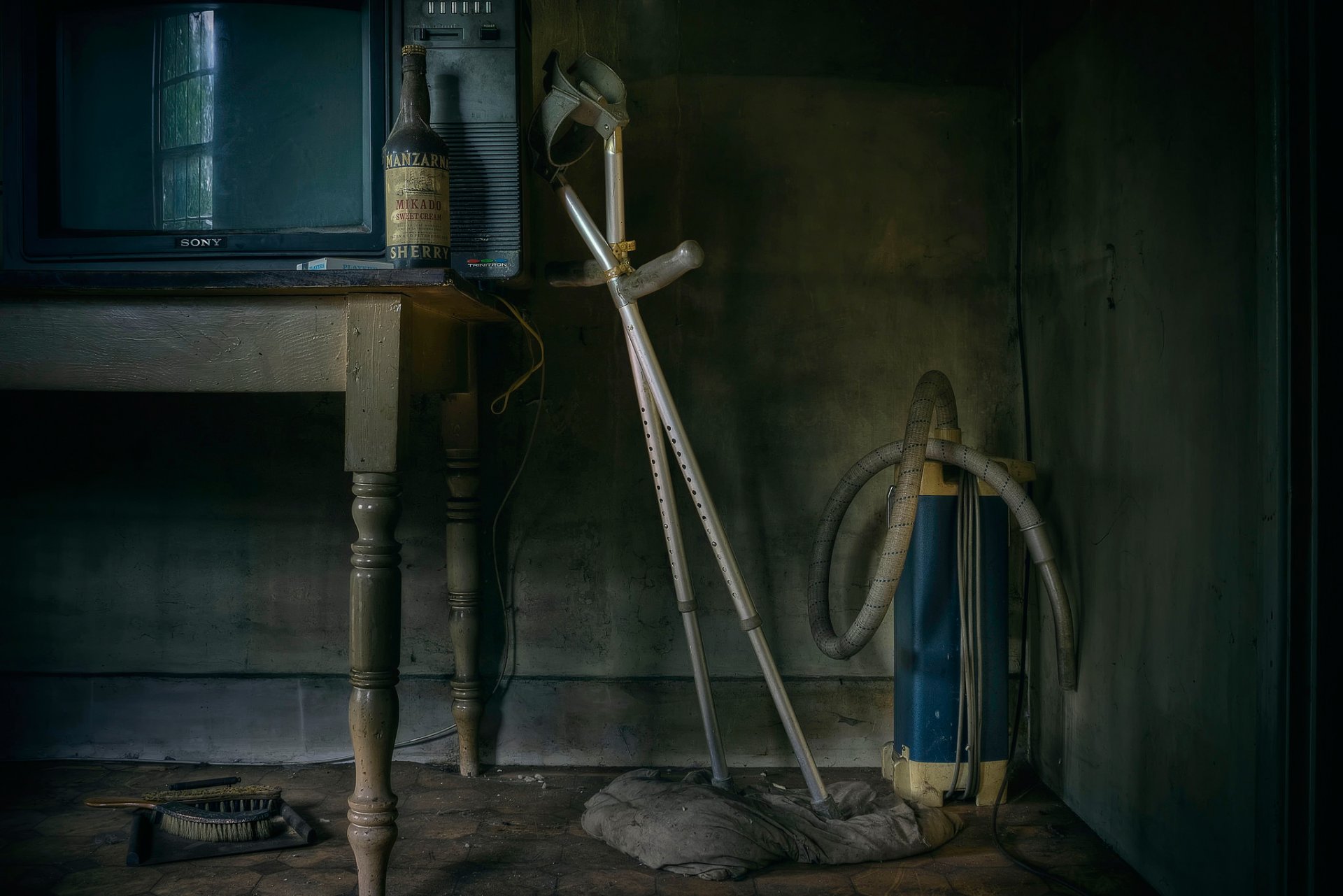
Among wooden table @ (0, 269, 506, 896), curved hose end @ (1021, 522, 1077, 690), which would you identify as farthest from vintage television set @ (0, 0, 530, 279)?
curved hose end @ (1021, 522, 1077, 690)

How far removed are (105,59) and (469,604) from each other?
1397mm

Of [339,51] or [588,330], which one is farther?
[588,330]

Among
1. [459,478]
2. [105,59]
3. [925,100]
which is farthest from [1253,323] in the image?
[105,59]

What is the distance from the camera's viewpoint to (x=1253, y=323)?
141cm

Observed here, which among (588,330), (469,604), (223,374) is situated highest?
(588,330)

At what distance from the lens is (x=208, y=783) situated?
214 centimetres

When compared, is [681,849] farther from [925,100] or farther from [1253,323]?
[925,100]

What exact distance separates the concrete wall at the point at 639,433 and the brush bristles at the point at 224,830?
19.1 inches

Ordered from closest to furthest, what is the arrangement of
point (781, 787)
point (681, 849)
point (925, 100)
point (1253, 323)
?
point (1253, 323)
point (681, 849)
point (781, 787)
point (925, 100)

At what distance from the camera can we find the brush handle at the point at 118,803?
6.41 ft

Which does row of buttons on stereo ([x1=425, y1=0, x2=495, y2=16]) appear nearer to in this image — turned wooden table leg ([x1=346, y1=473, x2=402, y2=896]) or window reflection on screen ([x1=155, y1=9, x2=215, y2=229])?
window reflection on screen ([x1=155, y1=9, x2=215, y2=229])

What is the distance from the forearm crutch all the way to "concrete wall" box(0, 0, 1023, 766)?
0.38m

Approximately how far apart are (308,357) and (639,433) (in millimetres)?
988

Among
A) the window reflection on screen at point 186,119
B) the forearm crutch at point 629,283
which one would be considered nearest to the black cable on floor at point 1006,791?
the forearm crutch at point 629,283
